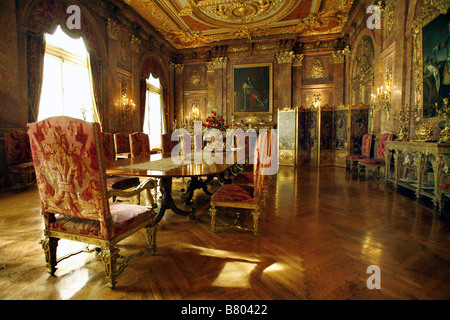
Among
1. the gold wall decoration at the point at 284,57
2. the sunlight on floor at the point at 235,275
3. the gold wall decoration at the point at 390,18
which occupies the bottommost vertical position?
the sunlight on floor at the point at 235,275

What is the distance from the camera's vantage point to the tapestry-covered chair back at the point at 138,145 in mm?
3988

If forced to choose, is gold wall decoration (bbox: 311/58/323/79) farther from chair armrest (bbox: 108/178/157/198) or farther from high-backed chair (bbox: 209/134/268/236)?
chair armrest (bbox: 108/178/157/198)

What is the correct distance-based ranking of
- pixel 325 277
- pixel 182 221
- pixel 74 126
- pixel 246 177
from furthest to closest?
pixel 246 177, pixel 182 221, pixel 325 277, pixel 74 126

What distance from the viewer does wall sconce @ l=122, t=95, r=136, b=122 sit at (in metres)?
7.07

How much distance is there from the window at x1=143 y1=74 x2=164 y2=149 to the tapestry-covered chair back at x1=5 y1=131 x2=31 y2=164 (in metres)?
4.62

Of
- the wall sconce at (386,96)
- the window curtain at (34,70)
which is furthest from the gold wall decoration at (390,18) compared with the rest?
A: the window curtain at (34,70)

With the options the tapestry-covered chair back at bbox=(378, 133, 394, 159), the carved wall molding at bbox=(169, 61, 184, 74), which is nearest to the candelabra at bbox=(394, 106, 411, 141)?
the tapestry-covered chair back at bbox=(378, 133, 394, 159)

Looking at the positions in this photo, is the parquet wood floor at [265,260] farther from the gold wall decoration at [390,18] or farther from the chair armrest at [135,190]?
the gold wall decoration at [390,18]

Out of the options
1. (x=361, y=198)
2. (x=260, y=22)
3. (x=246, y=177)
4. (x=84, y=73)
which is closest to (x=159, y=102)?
(x=84, y=73)

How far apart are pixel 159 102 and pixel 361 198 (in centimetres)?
886

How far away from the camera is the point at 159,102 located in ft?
32.5

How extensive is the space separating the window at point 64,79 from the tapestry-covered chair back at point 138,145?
2.62 metres

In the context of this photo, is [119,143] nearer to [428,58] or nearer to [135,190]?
[135,190]
